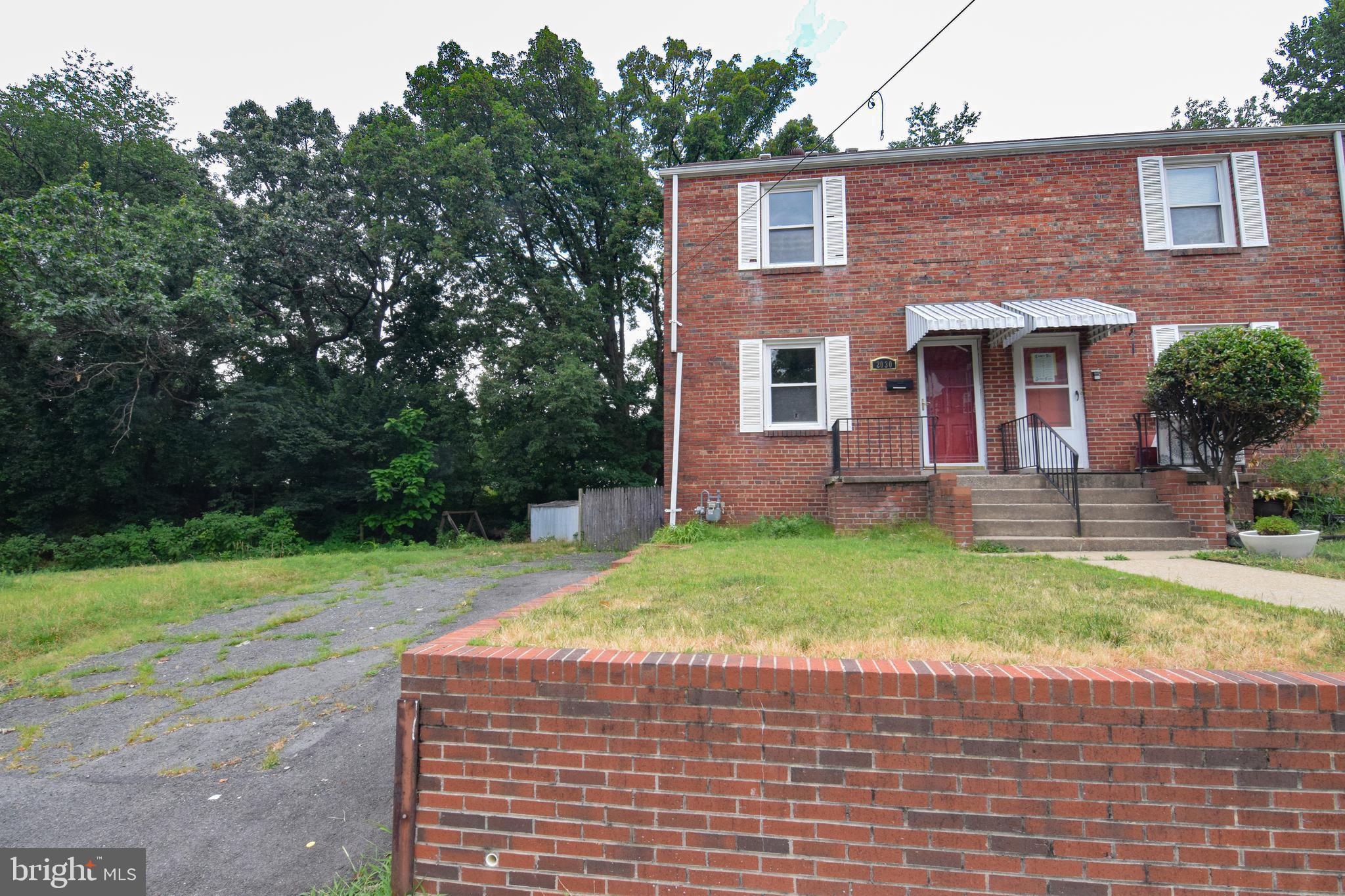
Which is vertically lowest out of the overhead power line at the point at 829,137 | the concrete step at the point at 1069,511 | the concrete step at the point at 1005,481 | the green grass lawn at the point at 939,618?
the green grass lawn at the point at 939,618

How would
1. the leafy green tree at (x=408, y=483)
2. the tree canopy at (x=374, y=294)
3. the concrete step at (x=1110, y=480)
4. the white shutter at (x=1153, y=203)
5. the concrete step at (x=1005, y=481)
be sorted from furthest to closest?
the leafy green tree at (x=408, y=483), the tree canopy at (x=374, y=294), the white shutter at (x=1153, y=203), the concrete step at (x=1005, y=481), the concrete step at (x=1110, y=480)

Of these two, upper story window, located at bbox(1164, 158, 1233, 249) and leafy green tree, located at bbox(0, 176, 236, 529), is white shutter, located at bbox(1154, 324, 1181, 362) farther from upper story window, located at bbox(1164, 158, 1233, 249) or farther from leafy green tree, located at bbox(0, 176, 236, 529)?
leafy green tree, located at bbox(0, 176, 236, 529)

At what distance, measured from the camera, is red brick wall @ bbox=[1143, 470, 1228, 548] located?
7.48m

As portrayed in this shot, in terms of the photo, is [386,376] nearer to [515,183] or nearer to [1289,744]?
[515,183]

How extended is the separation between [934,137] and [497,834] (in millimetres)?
22649

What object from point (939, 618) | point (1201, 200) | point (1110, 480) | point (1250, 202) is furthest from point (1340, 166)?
point (939, 618)

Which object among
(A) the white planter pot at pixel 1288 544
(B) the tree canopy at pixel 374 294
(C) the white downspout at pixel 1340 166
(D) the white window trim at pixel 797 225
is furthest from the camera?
(B) the tree canopy at pixel 374 294

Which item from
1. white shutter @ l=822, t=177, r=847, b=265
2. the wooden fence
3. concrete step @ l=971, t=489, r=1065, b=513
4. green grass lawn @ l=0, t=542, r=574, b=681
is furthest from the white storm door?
green grass lawn @ l=0, t=542, r=574, b=681

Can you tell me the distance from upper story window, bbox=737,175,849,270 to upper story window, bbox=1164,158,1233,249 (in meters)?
5.03

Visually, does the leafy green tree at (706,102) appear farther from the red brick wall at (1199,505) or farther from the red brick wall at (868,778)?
the red brick wall at (868,778)

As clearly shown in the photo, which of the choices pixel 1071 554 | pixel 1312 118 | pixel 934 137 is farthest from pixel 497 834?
pixel 1312 118

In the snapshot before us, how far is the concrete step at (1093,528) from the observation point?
7.55 m

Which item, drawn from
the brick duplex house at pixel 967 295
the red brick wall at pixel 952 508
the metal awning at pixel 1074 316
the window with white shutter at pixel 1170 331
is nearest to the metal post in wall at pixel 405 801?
the red brick wall at pixel 952 508

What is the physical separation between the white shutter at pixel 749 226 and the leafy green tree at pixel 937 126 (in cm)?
1154
